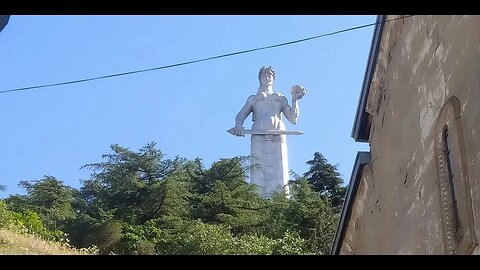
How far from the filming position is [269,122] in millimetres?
45750

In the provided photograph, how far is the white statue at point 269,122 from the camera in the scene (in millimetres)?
45125

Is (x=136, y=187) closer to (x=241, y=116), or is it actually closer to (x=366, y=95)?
(x=241, y=116)

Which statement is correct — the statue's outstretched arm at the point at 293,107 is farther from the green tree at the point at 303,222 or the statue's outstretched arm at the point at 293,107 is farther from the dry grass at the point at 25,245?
the dry grass at the point at 25,245

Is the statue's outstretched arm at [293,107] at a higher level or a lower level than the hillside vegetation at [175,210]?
higher

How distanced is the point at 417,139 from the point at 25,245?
14.9 m

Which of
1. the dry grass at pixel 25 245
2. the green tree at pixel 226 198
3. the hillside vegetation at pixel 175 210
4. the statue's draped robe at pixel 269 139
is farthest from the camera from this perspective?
the statue's draped robe at pixel 269 139

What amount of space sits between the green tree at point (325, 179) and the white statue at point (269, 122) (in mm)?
6067

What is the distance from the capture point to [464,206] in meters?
7.73

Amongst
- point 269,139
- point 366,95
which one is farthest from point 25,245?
point 269,139

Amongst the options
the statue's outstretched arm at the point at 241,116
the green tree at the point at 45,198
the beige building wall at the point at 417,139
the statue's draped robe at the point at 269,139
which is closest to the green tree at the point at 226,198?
the green tree at the point at 45,198

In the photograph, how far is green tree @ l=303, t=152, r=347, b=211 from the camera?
35000mm

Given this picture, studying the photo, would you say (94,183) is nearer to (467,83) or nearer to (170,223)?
(170,223)
